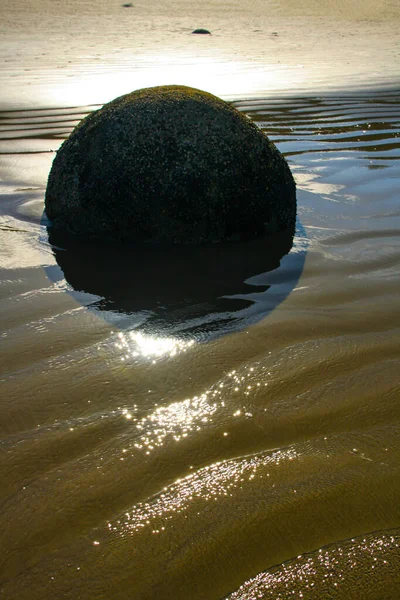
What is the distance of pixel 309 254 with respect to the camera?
3.79 metres

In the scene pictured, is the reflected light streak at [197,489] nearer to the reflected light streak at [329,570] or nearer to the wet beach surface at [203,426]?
the wet beach surface at [203,426]

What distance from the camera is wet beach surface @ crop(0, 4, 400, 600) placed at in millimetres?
1589

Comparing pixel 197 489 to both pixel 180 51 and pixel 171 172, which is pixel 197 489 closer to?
pixel 171 172

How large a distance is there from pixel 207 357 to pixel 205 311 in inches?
19.1

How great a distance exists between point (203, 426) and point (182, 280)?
1.39 m

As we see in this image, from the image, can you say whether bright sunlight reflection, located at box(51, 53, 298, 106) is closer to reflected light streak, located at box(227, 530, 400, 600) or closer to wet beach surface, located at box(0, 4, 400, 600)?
wet beach surface, located at box(0, 4, 400, 600)

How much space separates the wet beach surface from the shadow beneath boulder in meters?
0.02

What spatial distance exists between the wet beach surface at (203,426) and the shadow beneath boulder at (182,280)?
0.02 metres

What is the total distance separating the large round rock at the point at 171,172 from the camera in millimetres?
3758

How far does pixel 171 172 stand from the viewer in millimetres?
3736

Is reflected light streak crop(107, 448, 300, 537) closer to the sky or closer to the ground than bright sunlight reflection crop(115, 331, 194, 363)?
closer to the ground

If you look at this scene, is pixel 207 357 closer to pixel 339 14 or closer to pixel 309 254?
pixel 309 254

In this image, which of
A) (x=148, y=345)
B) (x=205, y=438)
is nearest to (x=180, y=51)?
(x=148, y=345)

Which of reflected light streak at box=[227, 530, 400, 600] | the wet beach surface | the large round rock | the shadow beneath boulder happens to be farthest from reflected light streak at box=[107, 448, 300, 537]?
the large round rock
